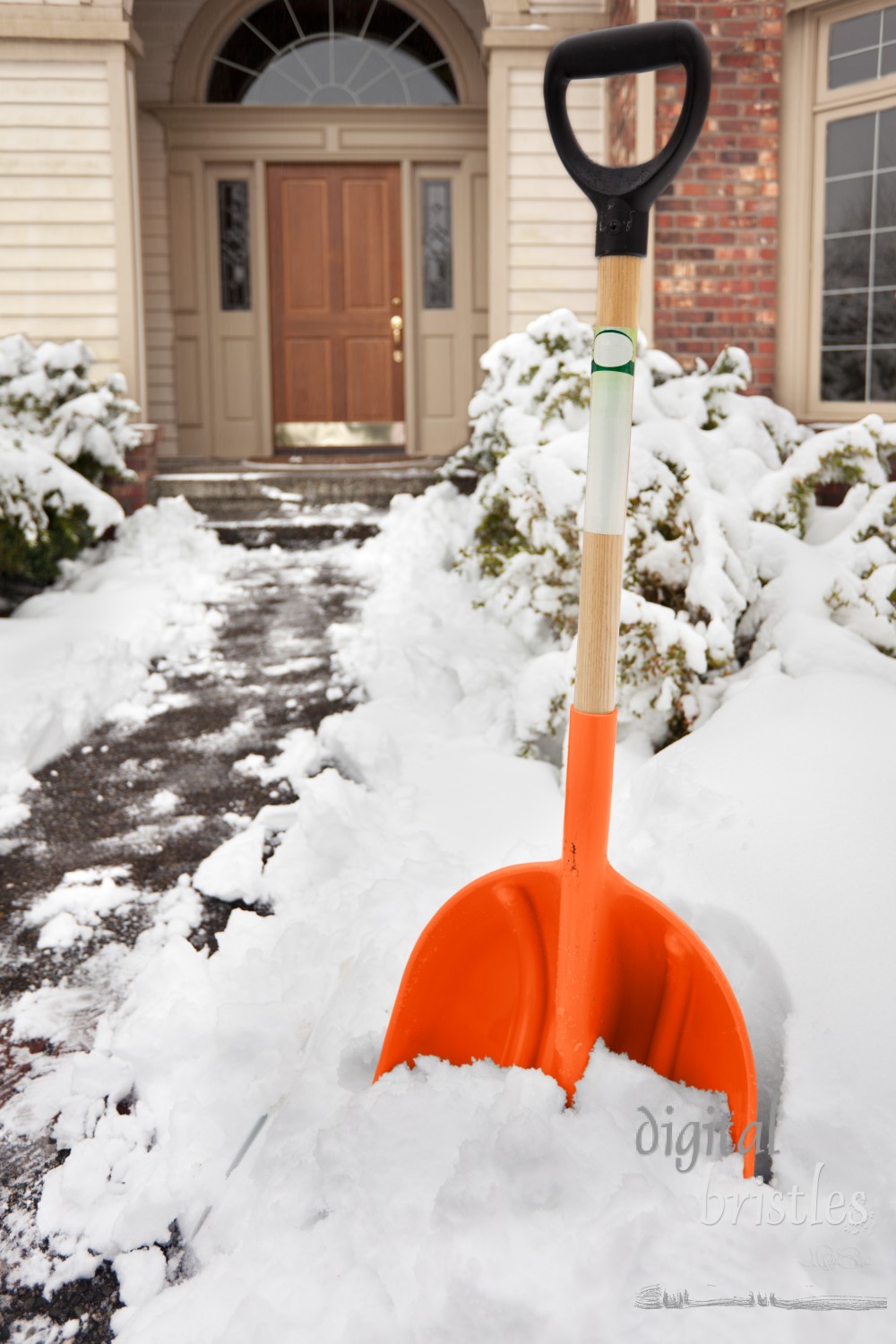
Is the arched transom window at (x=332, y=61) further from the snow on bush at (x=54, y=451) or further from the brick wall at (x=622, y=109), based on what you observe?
the snow on bush at (x=54, y=451)

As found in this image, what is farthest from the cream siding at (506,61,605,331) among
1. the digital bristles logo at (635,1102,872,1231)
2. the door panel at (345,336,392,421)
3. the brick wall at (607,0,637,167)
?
the digital bristles logo at (635,1102,872,1231)

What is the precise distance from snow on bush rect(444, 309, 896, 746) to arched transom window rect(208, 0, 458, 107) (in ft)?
16.8

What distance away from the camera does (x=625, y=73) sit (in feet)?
4.33

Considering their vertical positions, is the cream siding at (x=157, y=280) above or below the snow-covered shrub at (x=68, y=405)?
above

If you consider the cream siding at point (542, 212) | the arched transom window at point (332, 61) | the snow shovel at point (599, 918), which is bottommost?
the snow shovel at point (599, 918)

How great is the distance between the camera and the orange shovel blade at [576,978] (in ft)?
4.92

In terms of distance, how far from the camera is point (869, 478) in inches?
142

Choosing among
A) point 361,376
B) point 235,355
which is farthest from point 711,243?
point 235,355

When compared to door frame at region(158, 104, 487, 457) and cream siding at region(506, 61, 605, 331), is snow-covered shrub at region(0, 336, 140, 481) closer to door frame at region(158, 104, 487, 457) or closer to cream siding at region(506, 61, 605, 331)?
door frame at region(158, 104, 487, 457)

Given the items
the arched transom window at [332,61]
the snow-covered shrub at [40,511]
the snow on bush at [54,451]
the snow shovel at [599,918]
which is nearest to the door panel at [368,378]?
the arched transom window at [332,61]

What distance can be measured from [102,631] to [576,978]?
334cm

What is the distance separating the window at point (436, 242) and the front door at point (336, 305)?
21cm

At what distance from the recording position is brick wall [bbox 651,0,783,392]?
19.7 ft

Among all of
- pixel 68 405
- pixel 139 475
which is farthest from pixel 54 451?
pixel 139 475
